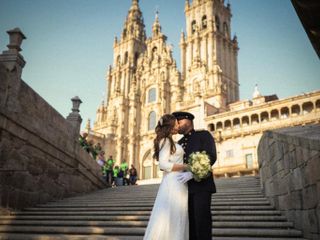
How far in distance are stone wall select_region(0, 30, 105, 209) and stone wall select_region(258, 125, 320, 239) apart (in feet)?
20.0

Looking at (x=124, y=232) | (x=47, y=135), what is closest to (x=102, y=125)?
(x=47, y=135)

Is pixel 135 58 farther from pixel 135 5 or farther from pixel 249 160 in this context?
pixel 249 160

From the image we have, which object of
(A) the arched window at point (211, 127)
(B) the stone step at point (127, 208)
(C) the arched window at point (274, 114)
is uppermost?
(C) the arched window at point (274, 114)

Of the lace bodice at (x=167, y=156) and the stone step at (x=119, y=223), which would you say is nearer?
the lace bodice at (x=167, y=156)

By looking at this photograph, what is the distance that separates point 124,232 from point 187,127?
277 cm

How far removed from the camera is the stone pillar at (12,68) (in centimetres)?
732

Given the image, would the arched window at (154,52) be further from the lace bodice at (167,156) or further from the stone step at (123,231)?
the lace bodice at (167,156)

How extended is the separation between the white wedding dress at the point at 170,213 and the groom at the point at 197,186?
0.08 meters

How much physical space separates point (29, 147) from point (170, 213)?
615 centimetres

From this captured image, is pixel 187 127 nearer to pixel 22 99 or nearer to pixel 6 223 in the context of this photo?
pixel 6 223

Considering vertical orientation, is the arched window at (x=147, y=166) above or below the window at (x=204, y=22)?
below

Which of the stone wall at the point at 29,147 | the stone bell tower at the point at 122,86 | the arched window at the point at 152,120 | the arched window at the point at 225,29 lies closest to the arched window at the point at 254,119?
the arched window at the point at 152,120

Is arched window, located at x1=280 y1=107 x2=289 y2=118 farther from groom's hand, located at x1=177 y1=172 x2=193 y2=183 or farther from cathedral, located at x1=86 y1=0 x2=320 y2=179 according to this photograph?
groom's hand, located at x1=177 y1=172 x2=193 y2=183

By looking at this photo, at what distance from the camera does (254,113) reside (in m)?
28.8
